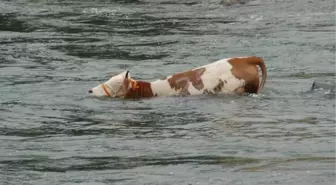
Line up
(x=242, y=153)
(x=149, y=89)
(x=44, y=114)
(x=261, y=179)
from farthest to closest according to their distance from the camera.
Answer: (x=149, y=89), (x=44, y=114), (x=242, y=153), (x=261, y=179)

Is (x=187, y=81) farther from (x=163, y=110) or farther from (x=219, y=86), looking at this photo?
(x=163, y=110)

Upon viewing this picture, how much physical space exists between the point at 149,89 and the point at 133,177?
5054 mm

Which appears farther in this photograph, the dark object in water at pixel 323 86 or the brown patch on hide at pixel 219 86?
the dark object in water at pixel 323 86

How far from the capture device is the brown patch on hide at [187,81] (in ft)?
43.4

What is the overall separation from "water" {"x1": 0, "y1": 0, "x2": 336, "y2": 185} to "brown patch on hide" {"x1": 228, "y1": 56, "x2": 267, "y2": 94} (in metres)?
0.21

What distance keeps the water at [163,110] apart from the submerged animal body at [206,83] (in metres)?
0.18

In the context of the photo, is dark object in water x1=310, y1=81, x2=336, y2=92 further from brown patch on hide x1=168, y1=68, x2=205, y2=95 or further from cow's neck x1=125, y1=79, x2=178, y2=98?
cow's neck x1=125, y1=79, x2=178, y2=98

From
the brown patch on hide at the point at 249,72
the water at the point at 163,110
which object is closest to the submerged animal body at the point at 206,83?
the brown patch on hide at the point at 249,72

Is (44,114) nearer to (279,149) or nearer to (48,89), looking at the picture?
(48,89)

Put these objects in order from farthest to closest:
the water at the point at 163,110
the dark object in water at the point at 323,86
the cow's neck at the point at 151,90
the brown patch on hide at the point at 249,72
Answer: the dark object in water at the point at 323,86, the cow's neck at the point at 151,90, the brown patch on hide at the point at 249,72, the water at the point at 163,110

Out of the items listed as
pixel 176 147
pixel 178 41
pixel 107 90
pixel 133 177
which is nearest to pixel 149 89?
pixel 107 90

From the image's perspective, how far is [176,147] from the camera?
9.79m

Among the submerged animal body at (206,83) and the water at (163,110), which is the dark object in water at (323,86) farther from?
the submerged animal body at (206,83)

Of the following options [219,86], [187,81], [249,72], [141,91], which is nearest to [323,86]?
[249,72]
